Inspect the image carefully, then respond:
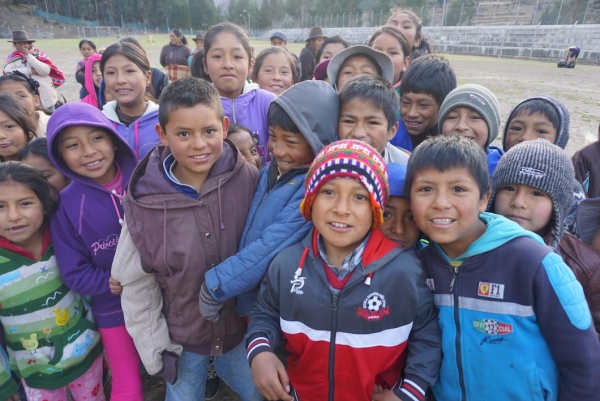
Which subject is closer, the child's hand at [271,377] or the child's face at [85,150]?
the child's hand at [271,377]

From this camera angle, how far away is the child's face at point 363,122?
201 cm

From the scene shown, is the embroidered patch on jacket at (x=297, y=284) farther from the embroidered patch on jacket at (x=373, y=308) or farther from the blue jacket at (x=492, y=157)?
the blue jacket at (x=492, y=157)

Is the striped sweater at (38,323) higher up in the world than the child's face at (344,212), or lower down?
lower down

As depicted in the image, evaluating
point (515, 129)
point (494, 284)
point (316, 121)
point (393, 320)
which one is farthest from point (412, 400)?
point (515, 129)

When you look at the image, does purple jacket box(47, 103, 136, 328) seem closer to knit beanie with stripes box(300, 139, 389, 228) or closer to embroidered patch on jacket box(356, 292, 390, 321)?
knit beanie with stripes box(300, 139, 389, 228)

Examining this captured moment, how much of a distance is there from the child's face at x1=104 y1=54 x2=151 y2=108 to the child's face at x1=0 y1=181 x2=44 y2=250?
3.86ft

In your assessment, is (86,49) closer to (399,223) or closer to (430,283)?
(399,223)

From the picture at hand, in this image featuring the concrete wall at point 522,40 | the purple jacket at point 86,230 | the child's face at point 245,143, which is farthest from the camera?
the concrete wall at point 522,40

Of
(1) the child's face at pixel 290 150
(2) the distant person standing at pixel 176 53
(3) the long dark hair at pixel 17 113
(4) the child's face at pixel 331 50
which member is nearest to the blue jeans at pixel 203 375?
(1) the child's face at pixel 290 150

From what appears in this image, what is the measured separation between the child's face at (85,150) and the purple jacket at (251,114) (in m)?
1.01

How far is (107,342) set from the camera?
2121 millimetres

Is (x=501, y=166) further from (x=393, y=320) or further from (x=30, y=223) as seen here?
(x=30, y=223)

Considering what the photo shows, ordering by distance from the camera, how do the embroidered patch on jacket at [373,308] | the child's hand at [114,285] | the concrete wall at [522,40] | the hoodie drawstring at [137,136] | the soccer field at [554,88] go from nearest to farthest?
the embroidered patch on jacket at [373,308], the child's hand at [114,285], the hoodie drawstring at [137,136], the soccer field at [554,88], the concrete wall at [522,40]

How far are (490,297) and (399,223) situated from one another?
1.68 feet
